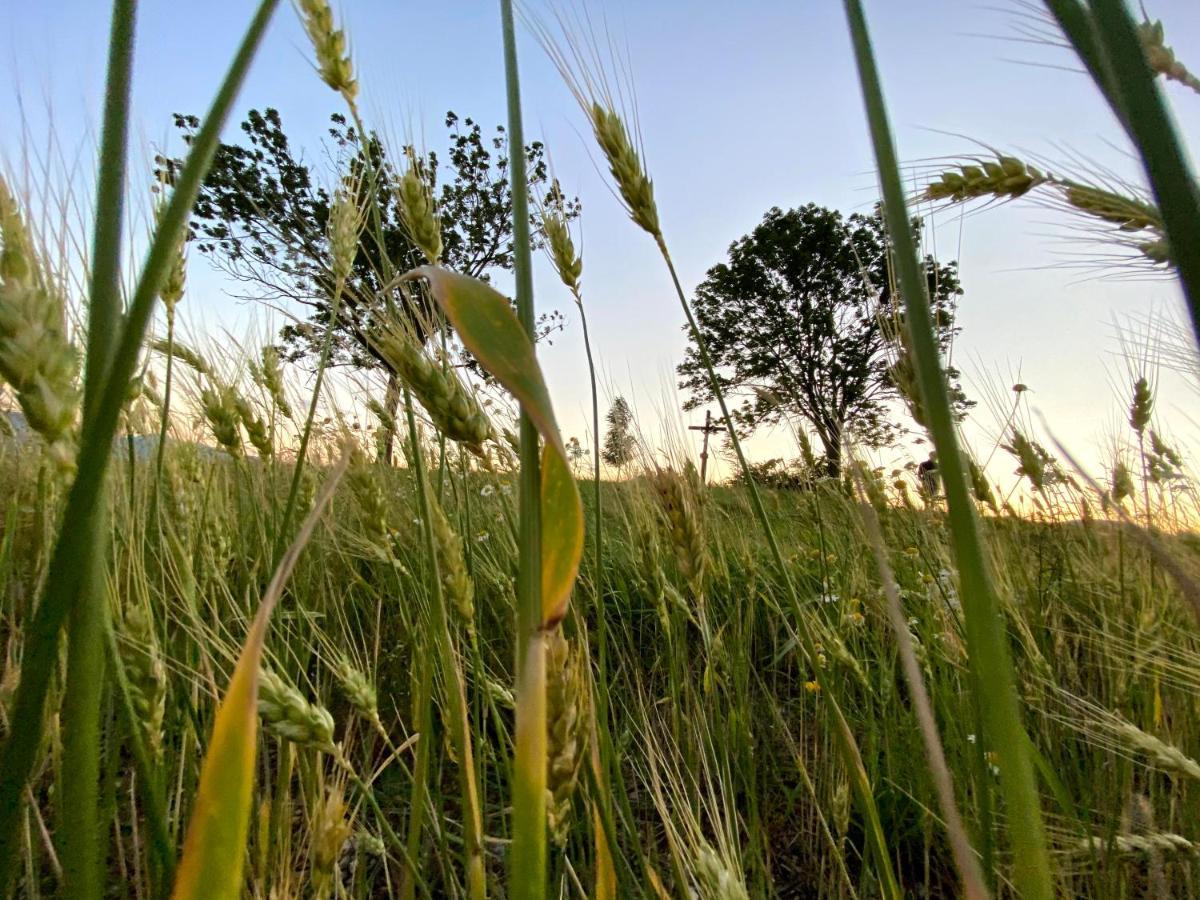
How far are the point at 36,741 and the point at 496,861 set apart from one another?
3.72ft

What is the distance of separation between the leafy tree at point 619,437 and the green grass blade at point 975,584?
1151 millimetres

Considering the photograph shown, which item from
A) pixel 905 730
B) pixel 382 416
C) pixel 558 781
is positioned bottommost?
pixel 905 730

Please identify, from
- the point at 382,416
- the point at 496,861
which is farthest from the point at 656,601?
the point at 382,416

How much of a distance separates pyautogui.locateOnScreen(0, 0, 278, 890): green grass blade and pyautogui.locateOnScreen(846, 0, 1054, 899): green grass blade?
0.25 metres

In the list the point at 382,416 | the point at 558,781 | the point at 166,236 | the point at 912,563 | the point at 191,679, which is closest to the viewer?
the point at 166,236

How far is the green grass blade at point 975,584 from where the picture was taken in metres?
0.22

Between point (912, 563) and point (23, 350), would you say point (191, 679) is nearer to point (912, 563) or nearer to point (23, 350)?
point (23, 350)

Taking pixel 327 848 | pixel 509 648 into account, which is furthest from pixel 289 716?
pixel 509 648

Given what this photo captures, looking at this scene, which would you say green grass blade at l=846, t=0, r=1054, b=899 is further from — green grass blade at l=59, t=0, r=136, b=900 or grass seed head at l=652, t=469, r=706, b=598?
grass seed head at l=652, t=469, r=706, b=598

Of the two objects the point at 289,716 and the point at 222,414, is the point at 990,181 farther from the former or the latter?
the point at 222,414

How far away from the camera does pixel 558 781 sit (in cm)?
49

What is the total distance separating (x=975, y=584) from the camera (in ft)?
0.74

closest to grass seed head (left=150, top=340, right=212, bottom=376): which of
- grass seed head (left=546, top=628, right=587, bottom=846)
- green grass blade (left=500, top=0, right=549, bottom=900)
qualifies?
grass seed head (left=546, top=628, right=587, bottom=846)

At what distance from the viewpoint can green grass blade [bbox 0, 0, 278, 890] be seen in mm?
237
